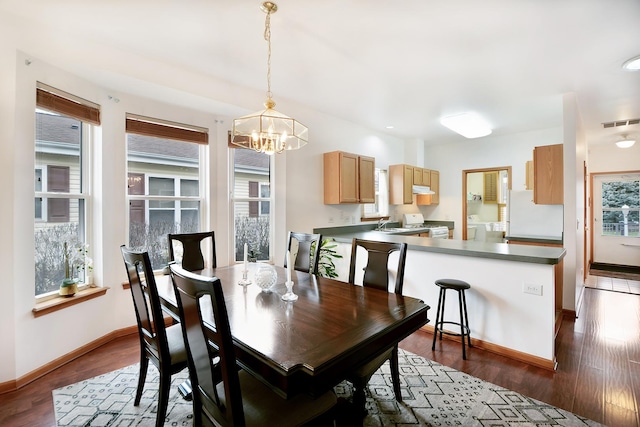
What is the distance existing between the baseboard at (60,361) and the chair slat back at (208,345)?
1.84 meters

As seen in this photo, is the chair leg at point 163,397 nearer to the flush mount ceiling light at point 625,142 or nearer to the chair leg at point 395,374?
the chair leg at point 395,374

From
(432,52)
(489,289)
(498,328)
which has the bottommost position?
(498,328)

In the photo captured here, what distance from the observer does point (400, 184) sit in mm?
5492

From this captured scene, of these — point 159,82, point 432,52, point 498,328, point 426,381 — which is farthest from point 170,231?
point 498,328

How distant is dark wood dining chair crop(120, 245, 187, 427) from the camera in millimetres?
1607

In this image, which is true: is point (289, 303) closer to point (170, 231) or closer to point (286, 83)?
point (170, 231)

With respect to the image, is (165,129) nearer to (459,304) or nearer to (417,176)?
(459,304)

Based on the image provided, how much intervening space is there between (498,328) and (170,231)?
3406mm

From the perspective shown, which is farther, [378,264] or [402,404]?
[378,264]

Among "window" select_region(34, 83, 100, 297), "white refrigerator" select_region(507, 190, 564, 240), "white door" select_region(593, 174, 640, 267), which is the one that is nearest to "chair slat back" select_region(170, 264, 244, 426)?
"window" select_region(34, 83, 100, 297)

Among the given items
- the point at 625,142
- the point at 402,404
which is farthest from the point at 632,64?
the point at 625,142

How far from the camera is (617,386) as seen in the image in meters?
2.17

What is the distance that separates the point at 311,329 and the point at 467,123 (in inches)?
159

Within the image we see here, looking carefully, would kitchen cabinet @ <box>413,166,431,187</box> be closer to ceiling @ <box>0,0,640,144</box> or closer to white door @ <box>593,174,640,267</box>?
ceiling @ <box>0,0,640,144</box>
